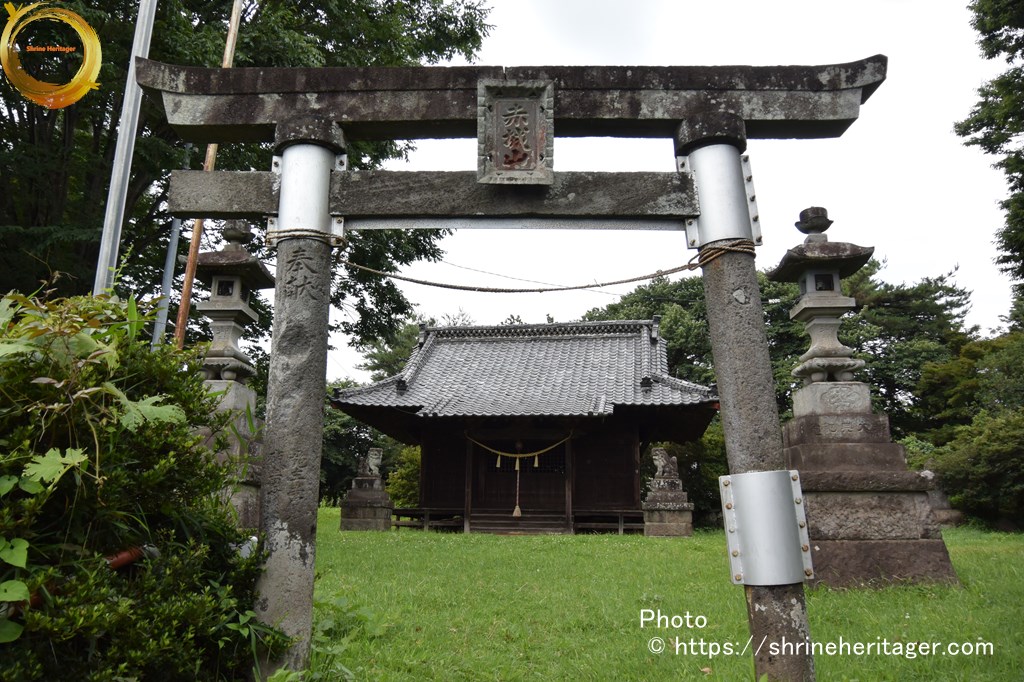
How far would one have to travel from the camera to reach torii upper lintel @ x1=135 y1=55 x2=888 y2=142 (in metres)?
3.92

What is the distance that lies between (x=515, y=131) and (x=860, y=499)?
15.8 feet

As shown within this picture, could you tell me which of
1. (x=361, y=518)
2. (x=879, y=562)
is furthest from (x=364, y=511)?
(x=879, y=562)

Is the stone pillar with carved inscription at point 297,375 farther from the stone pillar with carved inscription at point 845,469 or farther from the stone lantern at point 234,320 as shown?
the stone pillar with carved inscription at point 845,469

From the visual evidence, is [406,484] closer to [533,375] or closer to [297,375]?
[533,375]

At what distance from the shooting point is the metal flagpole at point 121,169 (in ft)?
22.3

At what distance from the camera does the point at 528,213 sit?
3855 millimetres

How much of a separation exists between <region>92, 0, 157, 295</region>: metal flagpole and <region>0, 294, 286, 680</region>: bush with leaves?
441cm

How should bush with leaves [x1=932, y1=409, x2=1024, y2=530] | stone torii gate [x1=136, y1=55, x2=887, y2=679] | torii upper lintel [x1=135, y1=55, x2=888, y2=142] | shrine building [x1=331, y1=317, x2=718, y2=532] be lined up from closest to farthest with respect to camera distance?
stone torii gate [x1=136, y1=55, x2=887, y2=679] < torii upper lintel [x1=135, y1=55, x2=888, y2=142] < bush with leaves [x1=932, y1=409, x2=1024, y2=530] < shrine building [x1=331, y1=317, x2=718, y2=532]

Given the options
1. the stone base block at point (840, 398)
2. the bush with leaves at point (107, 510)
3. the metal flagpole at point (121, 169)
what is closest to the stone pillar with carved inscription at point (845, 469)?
the stone base block at point (840, 398)

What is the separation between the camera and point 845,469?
20.2 feet

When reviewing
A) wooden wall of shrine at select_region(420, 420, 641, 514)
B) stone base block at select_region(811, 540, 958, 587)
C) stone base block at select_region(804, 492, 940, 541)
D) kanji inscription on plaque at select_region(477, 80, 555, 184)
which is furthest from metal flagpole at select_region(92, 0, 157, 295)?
wooden wall of shrine at select_region(420, 420, 641, 514)

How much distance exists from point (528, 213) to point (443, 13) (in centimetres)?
1051

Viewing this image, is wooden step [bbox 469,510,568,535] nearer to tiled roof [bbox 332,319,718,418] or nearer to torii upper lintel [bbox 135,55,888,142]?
tiled roof [bbox 332,319,718,418]

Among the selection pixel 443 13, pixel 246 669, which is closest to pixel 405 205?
pixel 246 669
